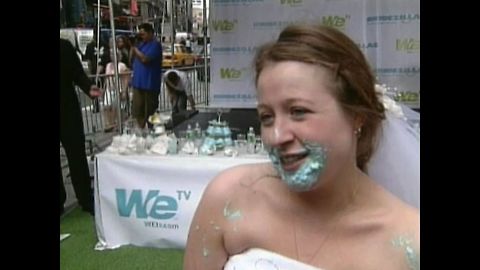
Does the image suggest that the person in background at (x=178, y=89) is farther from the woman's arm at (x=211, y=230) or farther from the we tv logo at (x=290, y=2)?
the woman's arm at (x=211, y=230)

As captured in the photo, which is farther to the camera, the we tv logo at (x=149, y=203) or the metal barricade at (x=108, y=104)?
the metal barricade at (x=108, y=104)

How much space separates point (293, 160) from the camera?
1.21 metres

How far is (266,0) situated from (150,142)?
163 centimetres

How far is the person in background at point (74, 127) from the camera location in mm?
4475

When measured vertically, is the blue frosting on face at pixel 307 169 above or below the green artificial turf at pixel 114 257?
above

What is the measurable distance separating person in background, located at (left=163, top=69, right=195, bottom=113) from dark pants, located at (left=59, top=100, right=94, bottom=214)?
2.20 m

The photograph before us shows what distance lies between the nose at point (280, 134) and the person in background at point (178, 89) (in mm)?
5559

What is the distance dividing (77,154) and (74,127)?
0.72ft

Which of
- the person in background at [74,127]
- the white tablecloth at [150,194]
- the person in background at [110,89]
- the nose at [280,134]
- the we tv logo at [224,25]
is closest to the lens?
the nose at [280,134]

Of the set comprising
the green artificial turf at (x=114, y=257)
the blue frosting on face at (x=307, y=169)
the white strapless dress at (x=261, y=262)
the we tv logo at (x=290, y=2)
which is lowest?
the green artificial turf at (x=114, y=257)

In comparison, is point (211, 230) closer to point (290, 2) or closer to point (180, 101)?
point (290, 2)

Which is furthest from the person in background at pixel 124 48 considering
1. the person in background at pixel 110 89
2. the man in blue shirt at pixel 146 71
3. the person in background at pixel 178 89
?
the man in blue shirt at pixel 146 71

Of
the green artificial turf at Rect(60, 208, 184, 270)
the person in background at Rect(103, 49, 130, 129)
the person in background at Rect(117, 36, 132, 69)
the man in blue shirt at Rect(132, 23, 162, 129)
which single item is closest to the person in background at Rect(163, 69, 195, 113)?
the man in blue shirt at Rect(132, 23, 162, 129)
